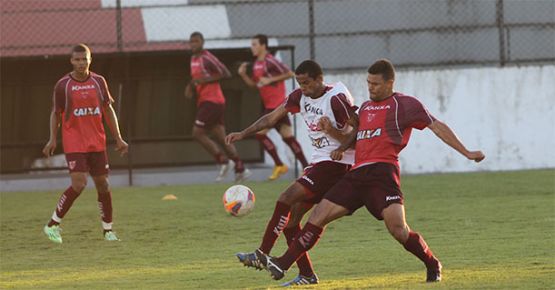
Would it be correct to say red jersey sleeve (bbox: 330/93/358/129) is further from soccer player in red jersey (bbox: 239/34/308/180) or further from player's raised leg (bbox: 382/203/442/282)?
soccer player in red jersey (bbox: 239/34/308/180)

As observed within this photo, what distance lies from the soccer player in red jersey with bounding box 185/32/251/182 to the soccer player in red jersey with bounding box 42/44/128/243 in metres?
6.70

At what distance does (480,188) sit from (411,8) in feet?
21.7

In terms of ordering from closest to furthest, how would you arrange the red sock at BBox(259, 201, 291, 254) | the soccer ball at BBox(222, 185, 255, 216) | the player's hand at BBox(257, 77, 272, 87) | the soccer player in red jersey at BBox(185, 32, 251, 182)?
1. the red sock at BBox(259, 201, 291, 254)
2. the soccer ball at BBox(222, 185, 255, 216)
3. the player's hand at BBox(257, 77, 272, 87)
4. the soccer player in red jersey at BBox(185, 32, 251, 182)

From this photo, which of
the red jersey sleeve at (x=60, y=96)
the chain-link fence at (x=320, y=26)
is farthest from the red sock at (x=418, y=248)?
the chain-link fence at (x=320, y=26)

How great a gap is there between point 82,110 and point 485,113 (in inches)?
396

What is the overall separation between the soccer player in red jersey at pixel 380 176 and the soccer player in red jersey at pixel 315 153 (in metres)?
0.40

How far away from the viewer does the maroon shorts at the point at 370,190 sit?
9.34 m

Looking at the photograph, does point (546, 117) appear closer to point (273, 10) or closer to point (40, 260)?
point (273, 10)

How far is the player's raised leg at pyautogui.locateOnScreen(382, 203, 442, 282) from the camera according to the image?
30.3 ft

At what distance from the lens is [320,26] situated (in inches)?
959

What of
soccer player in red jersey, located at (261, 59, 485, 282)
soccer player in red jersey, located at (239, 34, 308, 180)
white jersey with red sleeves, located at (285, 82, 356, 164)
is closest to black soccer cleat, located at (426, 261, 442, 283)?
soccer player in red jersey, located at (261, 59, 485, 282)

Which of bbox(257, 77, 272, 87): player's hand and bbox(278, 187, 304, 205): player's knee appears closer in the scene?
bbox(278, 187, 304, 205): player's knee

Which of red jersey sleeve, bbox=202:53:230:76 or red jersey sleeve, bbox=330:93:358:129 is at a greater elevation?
red jersey sleeve, bbox=330:93:358:129

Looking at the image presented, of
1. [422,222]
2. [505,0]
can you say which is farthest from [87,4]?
[422,222]
